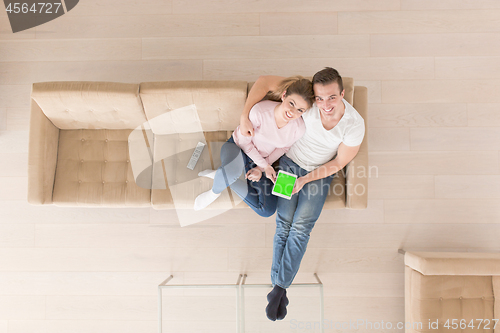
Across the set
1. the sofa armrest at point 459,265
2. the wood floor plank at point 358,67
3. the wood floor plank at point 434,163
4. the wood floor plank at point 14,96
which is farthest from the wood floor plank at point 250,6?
the sofa armrest at point 459,265

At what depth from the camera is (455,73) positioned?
2.14 m

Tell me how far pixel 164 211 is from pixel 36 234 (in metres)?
1.04

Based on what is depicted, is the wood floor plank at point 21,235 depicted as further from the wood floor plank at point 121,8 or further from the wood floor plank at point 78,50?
the wood floor plank at point 121,8

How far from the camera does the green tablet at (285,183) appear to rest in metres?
1.62

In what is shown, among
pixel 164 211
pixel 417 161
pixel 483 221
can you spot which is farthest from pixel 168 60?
pixel 483 221

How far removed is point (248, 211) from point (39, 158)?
1.46 m

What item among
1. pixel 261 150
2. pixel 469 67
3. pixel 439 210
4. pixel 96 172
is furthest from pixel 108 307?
pixel 469 67

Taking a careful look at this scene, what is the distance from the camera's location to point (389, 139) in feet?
6.99

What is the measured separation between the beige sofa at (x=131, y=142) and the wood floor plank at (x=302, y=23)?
2.55 ft

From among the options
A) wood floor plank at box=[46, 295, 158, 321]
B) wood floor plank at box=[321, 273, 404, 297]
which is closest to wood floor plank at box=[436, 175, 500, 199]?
wood floor plank at box=[321, 273, 404, 297]

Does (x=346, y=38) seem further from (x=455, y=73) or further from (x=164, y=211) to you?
(x=164, y=211)

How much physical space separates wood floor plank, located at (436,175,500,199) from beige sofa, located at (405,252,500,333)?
1.61 ft

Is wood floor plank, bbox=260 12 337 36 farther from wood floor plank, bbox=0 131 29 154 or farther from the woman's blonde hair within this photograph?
wood floor plank, bbox=0 131 29 154
